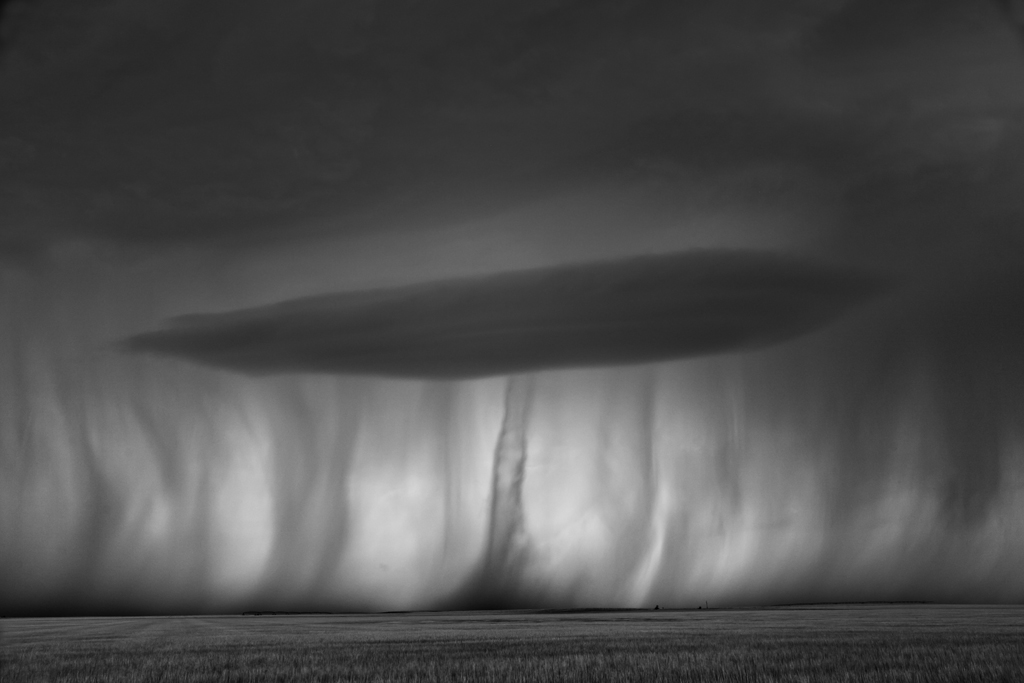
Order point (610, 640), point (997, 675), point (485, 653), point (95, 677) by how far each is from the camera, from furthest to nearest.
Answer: point (610, 640)
point (485, 653)
point (95, 677)
point (997, 675)

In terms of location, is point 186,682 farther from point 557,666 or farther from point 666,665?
point 666,665

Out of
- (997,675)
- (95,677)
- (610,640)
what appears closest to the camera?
(997,675)

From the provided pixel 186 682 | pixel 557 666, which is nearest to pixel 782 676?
pixel 557 666

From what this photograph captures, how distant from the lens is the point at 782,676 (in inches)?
1462

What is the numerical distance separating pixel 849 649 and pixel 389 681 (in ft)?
96.9

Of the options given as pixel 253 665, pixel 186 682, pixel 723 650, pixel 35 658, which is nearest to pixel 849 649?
pixel 723 650

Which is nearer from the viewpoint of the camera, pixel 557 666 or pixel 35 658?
pixel 557 666

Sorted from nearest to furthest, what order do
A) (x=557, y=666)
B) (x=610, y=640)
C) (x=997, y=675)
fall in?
(x=997, y=675) → (x=557, y=666) → (x=610, y=640)

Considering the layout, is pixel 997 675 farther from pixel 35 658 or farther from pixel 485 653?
pixel 35 658

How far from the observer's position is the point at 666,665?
41812 mm

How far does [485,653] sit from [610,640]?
1525 cm

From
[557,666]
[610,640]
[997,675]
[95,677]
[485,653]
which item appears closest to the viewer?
[997,675]

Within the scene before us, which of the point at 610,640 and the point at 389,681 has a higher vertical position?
the point at 389,681

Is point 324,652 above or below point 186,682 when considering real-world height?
below
